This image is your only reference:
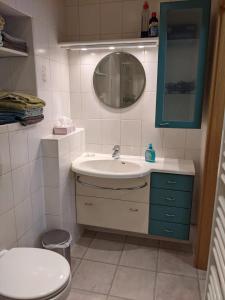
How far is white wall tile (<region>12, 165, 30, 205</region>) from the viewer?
5.19 ft

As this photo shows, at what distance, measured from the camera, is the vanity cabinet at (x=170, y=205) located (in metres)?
1.95

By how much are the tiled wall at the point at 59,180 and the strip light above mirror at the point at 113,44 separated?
0.77m

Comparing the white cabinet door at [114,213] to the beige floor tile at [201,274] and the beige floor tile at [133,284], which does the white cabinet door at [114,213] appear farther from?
the beige floor tile at [201,274]

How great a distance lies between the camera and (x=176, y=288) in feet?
5.68

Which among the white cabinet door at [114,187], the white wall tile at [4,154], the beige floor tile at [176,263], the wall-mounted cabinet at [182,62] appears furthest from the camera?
the white cabinet door at [114,187]

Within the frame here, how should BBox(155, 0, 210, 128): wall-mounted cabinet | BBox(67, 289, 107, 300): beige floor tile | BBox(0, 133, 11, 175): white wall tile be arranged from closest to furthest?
1. BBox(0, 133, 11, 175): white wall tile
2. BBox(67, 289, 107, 300): beige floor tile
3. BBox(155, 0, 210, 128): wall-mounted cabinet

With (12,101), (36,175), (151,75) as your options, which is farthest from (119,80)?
(36,175)

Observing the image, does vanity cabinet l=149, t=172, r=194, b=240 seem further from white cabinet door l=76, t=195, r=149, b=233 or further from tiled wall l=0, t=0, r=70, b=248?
tiled wall l=0, t=0, r=70, b=248

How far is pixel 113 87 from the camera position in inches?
88.0

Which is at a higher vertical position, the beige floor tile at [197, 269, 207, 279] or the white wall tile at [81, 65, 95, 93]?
the white wall tile at [81, 65, 95, 93]

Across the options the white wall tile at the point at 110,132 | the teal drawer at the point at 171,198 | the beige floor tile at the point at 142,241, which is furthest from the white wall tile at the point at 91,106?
the beige floor tile at the point at 142,241

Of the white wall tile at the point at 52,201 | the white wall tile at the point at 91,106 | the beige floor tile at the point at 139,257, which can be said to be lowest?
the beige floor tile at the point at 139,257

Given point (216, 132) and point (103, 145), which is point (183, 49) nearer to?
point (216, 132)

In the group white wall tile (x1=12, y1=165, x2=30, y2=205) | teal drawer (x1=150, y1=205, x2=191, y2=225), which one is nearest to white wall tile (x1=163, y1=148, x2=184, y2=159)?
teal drawer (x1=150, y1=205, x2=191, y2=225)
